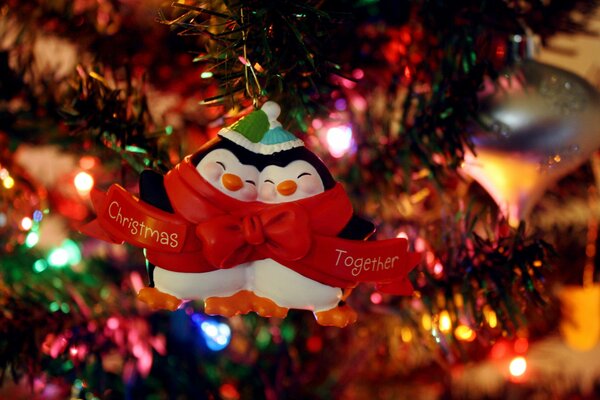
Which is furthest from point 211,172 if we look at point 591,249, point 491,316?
point 591,249

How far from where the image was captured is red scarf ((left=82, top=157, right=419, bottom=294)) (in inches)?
13.8

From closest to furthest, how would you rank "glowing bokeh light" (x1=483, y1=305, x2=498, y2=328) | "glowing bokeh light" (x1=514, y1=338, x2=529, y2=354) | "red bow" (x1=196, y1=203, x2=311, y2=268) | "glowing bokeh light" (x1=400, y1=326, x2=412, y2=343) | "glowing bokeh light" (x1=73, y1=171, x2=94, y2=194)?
"red bow" (x1=196, y1=203, x2=311, y2=268) → "glowing bokeh light" (x1=483, y1=305, x2=498, y2=328) → "glowing bokeh light" (x1=400, y1=326, x2=412, y2=343) → "glowing bokeh light" (x1=73, y1=171, x2=94, y2=194) → "glowing bokeh light" (x1=514, y1=338, x2=529, y2=354)

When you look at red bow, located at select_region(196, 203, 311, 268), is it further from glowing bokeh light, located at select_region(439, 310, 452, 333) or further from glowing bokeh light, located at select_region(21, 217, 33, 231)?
glowing bokeh light, located at select_region(21, 217, 33, 231)

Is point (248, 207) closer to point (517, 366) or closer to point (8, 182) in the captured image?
point (8, 182)

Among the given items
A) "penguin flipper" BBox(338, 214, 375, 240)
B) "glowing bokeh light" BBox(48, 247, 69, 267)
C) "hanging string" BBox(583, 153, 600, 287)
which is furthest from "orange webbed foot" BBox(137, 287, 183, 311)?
"hanging string" BBox(583, 153, 600, 287)

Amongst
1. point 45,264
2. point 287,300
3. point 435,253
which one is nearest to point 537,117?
point 435,253

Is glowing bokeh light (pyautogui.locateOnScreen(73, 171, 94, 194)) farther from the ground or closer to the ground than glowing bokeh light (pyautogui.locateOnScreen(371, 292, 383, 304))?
closer to the ground

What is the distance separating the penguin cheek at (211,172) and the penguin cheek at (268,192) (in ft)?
0.08

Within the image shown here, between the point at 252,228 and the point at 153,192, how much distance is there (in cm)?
6

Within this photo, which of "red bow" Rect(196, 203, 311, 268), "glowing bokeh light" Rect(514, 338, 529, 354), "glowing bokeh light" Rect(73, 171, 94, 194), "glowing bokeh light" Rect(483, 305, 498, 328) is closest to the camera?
"red bow" Rect(196, 203, 311, 268)

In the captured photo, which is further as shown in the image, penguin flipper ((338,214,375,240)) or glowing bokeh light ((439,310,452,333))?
glowing bokeh light ((439,310,452,333))

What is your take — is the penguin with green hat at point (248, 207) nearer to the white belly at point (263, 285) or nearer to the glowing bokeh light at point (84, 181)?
the white belly at point (263, 285)

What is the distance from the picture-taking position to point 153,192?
0.36 m

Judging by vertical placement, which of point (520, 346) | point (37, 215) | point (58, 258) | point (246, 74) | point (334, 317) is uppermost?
point (246, 74)
